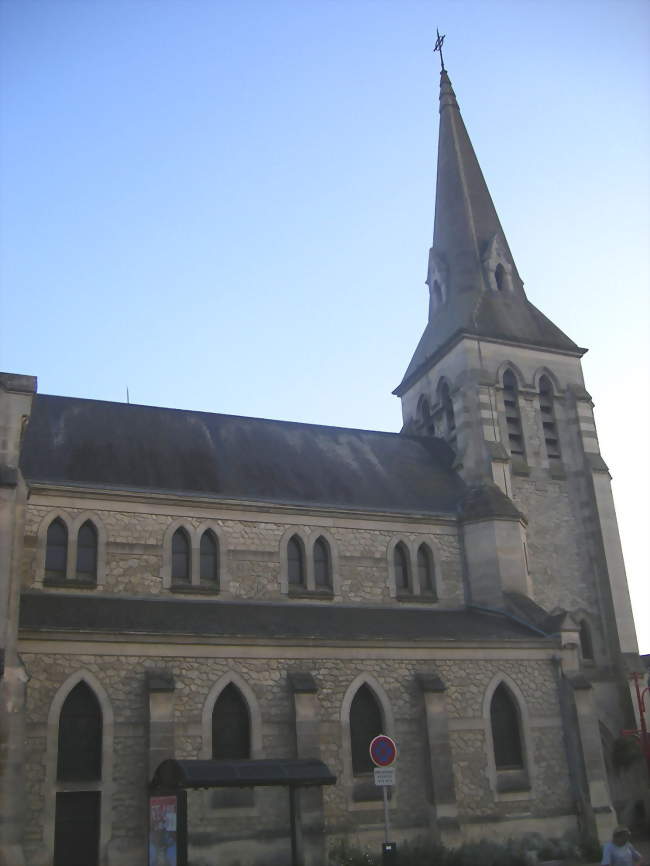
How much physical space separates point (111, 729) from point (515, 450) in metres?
17.6

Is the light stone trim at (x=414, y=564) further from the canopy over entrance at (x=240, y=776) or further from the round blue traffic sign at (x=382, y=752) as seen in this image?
the round blue traffic sign at (x=382, y=752)

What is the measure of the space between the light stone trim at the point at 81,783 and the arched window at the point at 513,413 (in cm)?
1736

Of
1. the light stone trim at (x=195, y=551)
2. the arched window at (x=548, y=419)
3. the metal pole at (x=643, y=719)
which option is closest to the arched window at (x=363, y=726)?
the light stone trim at (x=195, y=551)

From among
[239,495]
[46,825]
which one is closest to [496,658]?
[239,495]

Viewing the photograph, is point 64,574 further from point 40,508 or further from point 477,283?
point 477,283

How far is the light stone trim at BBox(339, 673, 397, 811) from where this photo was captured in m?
19.7

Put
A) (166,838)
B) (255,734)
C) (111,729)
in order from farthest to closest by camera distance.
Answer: (255,734), (111,729), (166,838)

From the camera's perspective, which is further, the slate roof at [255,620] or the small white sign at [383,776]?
the slate roof at [255,620]

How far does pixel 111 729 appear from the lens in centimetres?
1806

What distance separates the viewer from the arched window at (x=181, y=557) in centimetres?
2300

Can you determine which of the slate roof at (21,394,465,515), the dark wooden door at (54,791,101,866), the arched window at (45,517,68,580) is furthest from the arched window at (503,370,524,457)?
the dark wooden door at (54,791,101,866)

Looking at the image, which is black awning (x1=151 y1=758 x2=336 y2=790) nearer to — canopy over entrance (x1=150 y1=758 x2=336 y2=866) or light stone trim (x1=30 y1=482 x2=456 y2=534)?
canopy over entrance (x1=150 y1=758 x2=336 y2=866)

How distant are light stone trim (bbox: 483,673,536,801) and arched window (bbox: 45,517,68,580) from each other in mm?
11217

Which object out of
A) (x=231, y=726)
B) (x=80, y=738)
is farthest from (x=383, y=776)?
(x=80, y=738)
